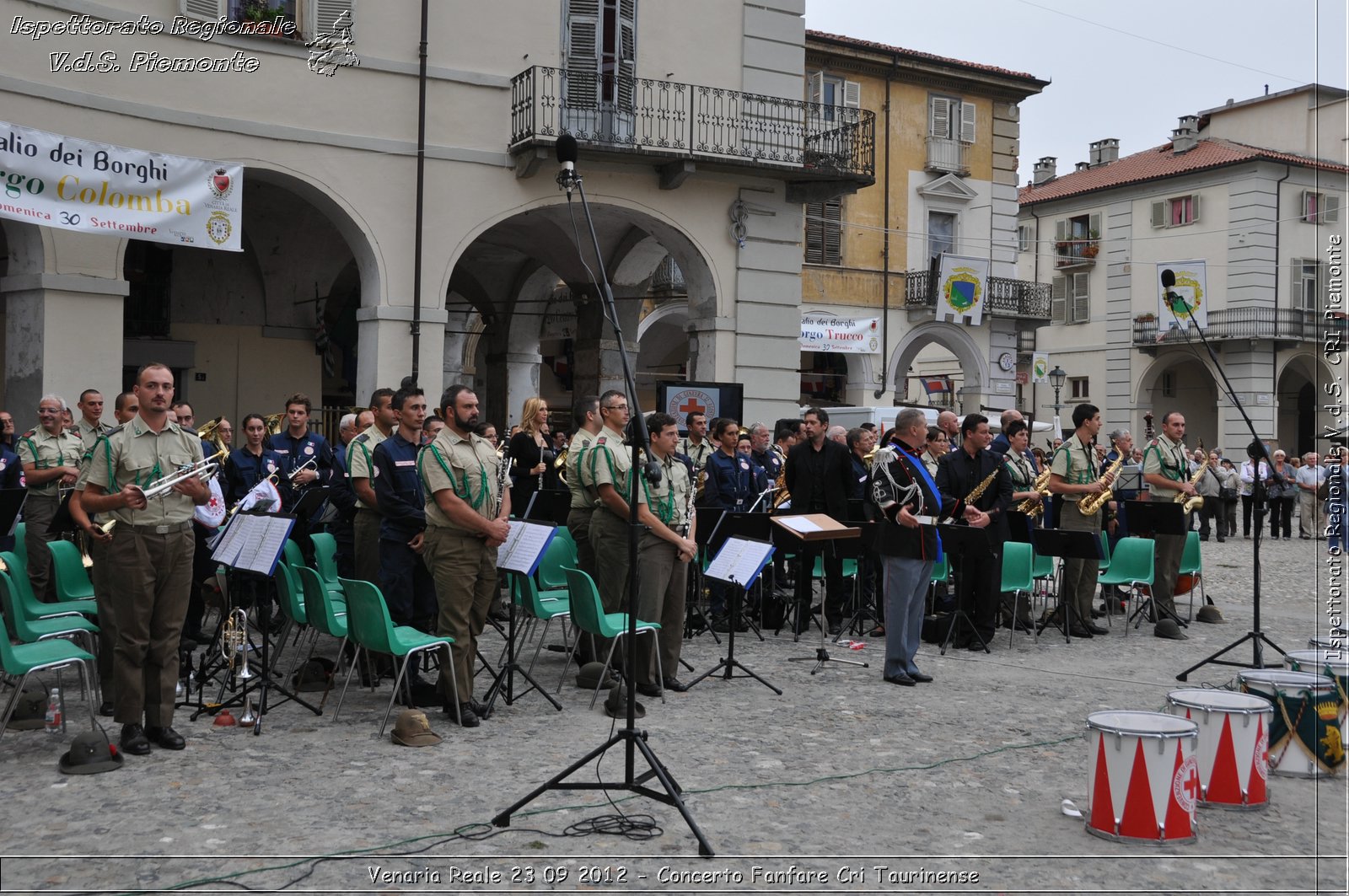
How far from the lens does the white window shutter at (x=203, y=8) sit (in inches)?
553

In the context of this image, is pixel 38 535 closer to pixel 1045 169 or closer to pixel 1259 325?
pixel 1259 325

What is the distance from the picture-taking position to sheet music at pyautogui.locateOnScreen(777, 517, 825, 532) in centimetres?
874

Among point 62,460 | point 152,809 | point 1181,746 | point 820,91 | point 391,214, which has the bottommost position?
point 152,809

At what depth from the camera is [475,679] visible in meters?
8.83

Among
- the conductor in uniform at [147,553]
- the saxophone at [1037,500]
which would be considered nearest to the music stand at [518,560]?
the conductor in uniform at [147,553]

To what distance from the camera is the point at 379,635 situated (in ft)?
23.1

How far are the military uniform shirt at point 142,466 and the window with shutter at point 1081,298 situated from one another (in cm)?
4016

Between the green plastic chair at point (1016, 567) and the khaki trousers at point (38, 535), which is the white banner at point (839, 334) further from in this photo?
the khaki trousers at point (38, 535)

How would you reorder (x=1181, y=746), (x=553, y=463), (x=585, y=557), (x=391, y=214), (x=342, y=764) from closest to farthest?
1. (x=1181, y=746)
2. (x=342, y=764)
3. (x=585, y=557)
4. (x=553, y=463)
5. (x=391, y=214)

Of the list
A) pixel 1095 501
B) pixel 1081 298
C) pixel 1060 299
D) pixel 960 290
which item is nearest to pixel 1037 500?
pixel 1095 501

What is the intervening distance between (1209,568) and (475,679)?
13883mm

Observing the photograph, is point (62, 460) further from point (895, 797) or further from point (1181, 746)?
point (1181, 746)

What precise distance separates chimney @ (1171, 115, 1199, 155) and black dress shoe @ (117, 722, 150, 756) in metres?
42.7

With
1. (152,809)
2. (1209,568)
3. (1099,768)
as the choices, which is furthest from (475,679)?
(1209,568)
